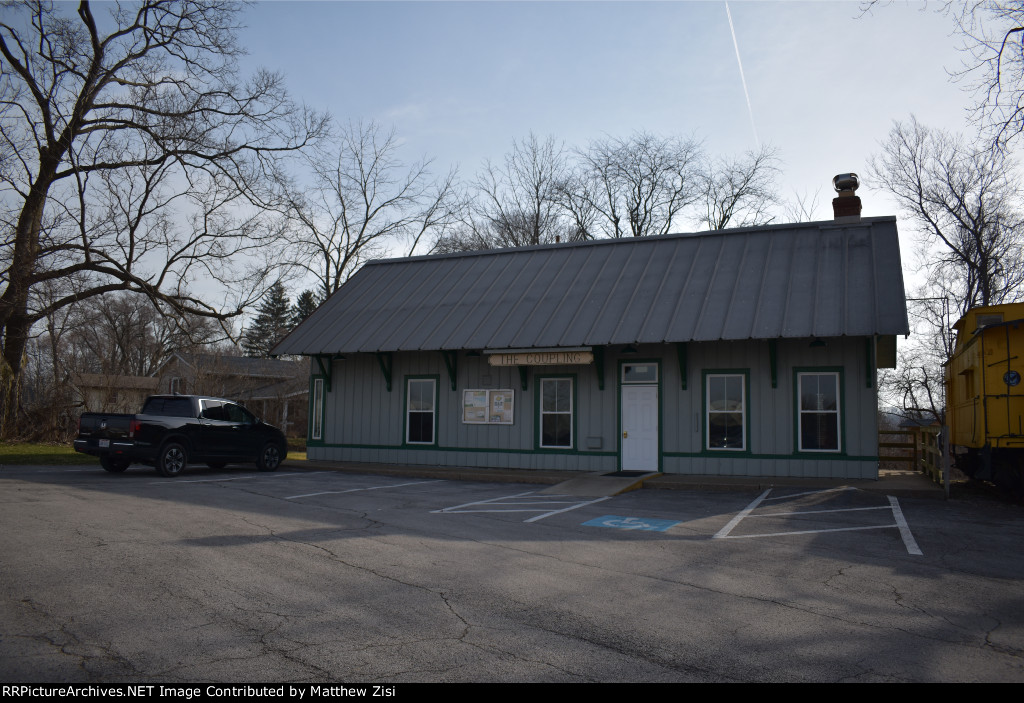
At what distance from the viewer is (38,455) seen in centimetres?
2230

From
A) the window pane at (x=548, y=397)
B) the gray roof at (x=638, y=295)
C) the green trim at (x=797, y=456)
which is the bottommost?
the green trim at (x=797, y=456)

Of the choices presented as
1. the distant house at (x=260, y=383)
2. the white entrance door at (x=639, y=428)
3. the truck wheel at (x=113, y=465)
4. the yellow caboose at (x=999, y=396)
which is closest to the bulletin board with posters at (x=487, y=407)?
the white entrance door at (x=639, y=428)

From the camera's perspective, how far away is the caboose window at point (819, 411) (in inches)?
618

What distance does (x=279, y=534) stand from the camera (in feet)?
30.2

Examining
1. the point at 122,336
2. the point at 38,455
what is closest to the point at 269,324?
the point at 122,336

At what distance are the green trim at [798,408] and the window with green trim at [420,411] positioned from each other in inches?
371

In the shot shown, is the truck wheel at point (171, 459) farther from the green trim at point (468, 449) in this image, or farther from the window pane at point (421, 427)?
the window pane at point (421, 427)

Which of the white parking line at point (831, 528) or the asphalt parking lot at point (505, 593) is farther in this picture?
the white parking line at point (831, 528)

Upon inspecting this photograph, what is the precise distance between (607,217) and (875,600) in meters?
38.7

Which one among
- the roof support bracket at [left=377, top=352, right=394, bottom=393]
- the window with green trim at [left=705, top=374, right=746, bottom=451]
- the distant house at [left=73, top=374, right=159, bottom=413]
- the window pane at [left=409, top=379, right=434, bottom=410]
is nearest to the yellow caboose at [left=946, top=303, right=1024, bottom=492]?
the window with green trim at [left=705, top=374, right=746, bottom=451]

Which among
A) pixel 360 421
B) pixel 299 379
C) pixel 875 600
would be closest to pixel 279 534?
pixel 875 600

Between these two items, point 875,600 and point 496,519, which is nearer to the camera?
point 875,600

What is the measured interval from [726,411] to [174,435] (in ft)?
42.7

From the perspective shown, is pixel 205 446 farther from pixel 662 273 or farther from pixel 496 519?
pixel 662 273
